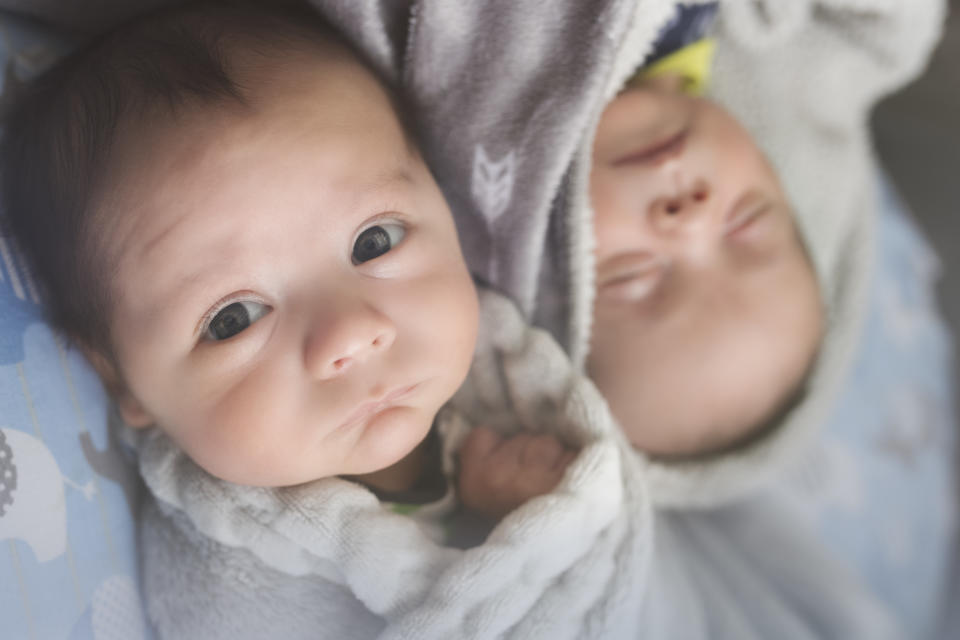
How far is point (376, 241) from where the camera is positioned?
22.8 inches

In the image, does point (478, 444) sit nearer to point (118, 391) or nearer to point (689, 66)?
point (118, 391)

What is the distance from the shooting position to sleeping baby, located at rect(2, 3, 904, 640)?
53cm

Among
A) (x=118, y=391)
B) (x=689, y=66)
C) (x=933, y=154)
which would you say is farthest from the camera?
(x=933, y=154)

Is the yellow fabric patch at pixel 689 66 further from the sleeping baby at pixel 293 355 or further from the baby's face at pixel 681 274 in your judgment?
Result: the sleeping baby at pixel 293 355

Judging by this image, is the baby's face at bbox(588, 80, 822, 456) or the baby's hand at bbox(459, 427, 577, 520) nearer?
the baby's hand at bbox(459, 427, 577, 520)

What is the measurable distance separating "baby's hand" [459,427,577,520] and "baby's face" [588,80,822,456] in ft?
0.39

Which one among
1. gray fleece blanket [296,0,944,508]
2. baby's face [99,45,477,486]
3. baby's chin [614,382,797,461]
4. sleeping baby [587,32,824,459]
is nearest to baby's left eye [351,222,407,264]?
baby's face [99,45,477,486]

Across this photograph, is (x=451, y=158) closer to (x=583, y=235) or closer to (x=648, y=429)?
(x=583, y=235)

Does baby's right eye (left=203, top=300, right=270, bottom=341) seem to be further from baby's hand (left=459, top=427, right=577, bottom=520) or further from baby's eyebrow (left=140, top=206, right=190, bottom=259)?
baby's hand (left=459, top=427, right=577, bottom=520)

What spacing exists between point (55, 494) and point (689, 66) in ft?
2.44

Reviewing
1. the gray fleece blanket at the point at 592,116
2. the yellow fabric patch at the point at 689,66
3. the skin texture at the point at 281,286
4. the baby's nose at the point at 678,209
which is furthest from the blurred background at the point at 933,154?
the skin texture at the point at 281,286

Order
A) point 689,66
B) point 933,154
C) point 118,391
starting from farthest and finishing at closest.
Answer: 1. point 933,154
2. point 689,66
3. point 118,391

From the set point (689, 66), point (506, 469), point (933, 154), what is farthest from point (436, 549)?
point (933, 154)

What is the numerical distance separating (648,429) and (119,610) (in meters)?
0.50
